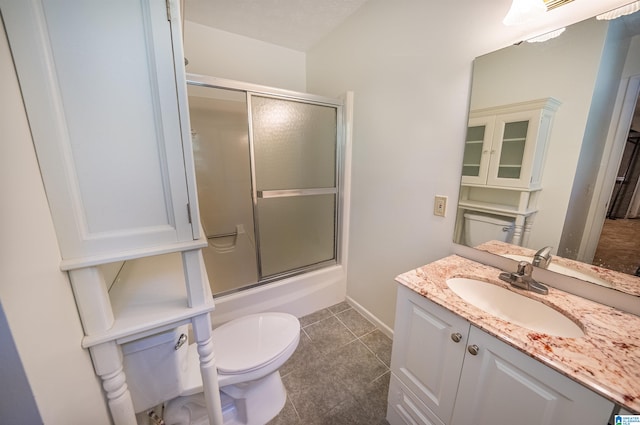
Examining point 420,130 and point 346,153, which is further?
point 346,153

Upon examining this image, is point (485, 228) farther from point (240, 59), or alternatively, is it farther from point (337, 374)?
point (240, 59)

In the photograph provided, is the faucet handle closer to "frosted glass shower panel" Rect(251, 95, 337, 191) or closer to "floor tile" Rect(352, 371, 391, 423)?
Result: "floor tile" Rect(352, 371, 391, 423)

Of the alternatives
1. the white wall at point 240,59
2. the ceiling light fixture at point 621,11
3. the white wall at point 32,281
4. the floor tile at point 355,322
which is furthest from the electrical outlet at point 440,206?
the white wall at point 240,59

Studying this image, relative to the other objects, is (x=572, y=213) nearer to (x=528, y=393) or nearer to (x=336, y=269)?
(x=528, y=393)

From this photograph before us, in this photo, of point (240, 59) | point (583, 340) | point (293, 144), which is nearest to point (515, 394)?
point (583, 340)

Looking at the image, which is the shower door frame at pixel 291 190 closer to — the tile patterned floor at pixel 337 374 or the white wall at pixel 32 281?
the tile patterned floor at pixel 337 374

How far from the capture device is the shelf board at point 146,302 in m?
0.69

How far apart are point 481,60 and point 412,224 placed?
3.06ft

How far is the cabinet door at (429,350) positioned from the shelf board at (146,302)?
82 cm

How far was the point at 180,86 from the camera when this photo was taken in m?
0.63

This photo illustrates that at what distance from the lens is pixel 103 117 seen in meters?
0.58

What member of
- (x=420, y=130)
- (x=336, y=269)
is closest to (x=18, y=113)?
(x=420, y=130)

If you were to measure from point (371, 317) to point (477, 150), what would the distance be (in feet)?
4.83

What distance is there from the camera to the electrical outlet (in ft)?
4.37
